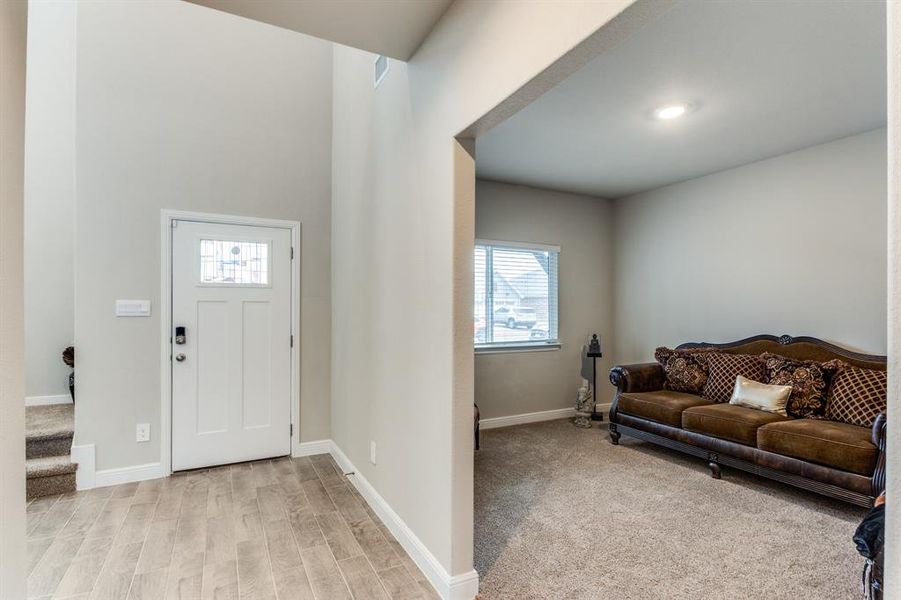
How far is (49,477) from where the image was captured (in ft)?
9.57

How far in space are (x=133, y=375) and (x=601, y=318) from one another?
485cm

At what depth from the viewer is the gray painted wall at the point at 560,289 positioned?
15.5ft

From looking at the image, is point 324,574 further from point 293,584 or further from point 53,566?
point 53,566

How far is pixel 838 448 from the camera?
2.71 metres

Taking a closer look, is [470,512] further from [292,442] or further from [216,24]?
[216,24]

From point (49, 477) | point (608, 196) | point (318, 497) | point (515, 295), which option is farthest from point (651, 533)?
point (608, 196)

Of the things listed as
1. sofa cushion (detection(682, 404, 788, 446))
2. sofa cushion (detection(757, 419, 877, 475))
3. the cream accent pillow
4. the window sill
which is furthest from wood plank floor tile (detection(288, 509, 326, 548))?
the cream accent pillow

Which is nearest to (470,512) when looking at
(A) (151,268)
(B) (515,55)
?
(B) (515,55)

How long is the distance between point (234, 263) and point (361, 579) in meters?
2.60

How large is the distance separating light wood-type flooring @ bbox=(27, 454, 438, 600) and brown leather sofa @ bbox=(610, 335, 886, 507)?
8.28ft

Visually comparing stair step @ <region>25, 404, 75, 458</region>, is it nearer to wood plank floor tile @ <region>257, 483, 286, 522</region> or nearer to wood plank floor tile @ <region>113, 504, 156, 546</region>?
wood plank floor tile @ <region>113, 504, 156, 546</region>

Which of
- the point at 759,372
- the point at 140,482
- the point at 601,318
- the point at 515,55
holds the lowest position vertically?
the point at 140,482

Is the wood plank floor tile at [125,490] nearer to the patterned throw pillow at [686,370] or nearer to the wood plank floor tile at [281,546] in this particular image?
the wood plank floor tile at [281,546]

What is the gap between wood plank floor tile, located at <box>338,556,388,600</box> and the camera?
1.95 metres
